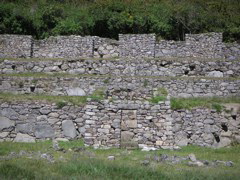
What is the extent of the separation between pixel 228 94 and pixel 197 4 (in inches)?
552

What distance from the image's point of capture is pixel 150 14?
25078 mm

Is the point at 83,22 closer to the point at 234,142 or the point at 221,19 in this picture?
the point at 221,19

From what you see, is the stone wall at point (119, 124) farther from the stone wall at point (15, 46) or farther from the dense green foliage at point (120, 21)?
the dense green foliage at point (120, 21)

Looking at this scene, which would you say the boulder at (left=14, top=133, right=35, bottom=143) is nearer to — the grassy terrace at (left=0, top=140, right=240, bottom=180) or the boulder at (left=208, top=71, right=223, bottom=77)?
the grassy terrace at (left=0, top=140, right=240, bottom=180)

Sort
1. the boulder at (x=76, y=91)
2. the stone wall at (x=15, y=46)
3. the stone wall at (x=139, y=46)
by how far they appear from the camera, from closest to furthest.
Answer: the boulder at (x=76, y=91) → the stone wall at (x=139, y=46) → the stone wall at (x=15, y=46)

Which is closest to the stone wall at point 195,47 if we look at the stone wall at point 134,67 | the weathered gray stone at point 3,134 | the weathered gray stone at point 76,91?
the stone wall at point 134,67

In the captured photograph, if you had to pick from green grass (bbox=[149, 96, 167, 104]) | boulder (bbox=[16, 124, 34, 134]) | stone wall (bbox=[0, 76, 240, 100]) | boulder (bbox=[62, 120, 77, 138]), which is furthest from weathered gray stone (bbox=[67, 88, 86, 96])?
green grass (bbox=[149, 96, 167, 104])

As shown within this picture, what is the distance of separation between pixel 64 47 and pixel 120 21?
216 inches

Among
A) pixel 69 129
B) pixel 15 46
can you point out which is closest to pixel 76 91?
pixel 69 129

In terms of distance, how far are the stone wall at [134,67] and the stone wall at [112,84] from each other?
155 centimetres

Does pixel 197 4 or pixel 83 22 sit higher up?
pixel 197 4

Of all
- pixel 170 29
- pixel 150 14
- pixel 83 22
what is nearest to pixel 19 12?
pixel 83 22

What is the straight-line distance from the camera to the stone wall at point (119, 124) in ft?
37.7

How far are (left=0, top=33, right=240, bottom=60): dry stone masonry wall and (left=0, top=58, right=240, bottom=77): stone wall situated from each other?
8.47 feet
